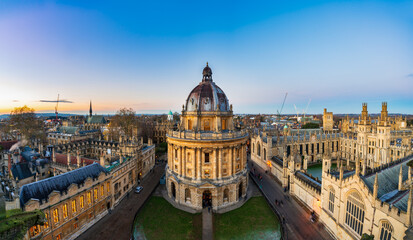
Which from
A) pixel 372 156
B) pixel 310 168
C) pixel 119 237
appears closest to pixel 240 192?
pixel 119 237

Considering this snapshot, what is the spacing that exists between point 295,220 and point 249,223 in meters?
7.28

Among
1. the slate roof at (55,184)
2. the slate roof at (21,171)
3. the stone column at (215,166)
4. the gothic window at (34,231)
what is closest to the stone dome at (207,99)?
the stone column at (215,166)

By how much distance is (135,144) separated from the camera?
40781 mm

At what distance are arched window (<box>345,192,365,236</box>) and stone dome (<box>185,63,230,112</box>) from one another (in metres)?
21.5

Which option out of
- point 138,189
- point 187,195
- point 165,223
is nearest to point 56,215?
point 165,223

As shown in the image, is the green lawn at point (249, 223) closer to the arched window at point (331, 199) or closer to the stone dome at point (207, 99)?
the arched window at point (331, 199)

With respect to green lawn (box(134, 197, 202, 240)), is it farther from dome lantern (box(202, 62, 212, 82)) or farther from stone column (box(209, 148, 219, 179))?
dome lantern (box(202, 62, 212, 82))

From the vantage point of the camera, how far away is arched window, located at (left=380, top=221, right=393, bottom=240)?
1657cm

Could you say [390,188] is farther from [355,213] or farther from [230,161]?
[230,161]

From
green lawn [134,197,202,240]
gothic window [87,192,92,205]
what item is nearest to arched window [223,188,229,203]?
green lawn [134,197,202,240]

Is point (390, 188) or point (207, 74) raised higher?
point (207, 74)

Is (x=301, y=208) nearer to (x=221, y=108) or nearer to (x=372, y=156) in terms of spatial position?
(x=221, y=108)

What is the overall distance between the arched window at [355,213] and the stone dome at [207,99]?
2153cm

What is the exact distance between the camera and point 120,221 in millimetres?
28062
